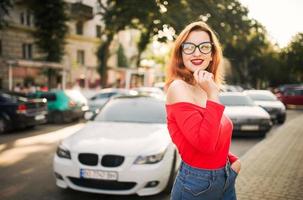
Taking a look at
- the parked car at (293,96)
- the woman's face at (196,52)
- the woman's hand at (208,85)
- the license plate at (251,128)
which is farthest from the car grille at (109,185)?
the parked car at (293,96)

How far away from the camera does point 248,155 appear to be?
8742 mm

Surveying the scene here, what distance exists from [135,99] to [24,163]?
271cm

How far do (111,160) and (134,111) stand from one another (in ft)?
→ 6.00

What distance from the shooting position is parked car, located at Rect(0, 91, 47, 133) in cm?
1336

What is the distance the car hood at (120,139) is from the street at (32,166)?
2.31 ft

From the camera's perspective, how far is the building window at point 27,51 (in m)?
34.2

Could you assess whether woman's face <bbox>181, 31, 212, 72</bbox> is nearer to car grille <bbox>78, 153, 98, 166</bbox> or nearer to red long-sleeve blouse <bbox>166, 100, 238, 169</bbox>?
red long-sleeve blouse <bbox>166, 100, 238, 169</bbox>

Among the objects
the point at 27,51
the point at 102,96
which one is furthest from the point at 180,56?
the point at 27,51

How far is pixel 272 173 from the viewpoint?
22.5ft

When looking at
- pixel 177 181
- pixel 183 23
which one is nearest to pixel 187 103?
pixel 177 181

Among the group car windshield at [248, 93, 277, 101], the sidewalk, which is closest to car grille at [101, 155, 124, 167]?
the sidewalk

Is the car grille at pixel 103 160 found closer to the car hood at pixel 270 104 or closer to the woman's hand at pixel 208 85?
the woman's hand at pixel 208 85

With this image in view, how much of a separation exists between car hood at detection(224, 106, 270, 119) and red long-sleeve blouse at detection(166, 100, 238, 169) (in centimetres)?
992

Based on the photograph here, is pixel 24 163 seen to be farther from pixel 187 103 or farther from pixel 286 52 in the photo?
pixel 187 103
